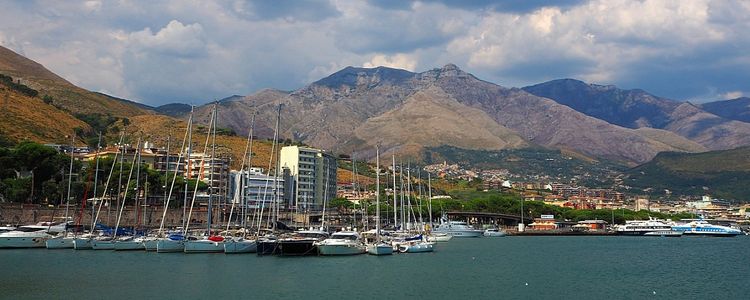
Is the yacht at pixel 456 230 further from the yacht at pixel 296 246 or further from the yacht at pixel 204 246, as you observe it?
the yacht at pixel 204 246

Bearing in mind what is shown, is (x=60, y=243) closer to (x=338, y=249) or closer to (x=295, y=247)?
(x=295, y=247)

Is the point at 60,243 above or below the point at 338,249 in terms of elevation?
above

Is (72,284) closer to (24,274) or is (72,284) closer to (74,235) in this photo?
(24,274)

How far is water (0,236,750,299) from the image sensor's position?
5191 cm

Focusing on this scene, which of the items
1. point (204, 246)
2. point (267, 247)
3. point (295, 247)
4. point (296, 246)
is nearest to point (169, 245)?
point (204, 246)

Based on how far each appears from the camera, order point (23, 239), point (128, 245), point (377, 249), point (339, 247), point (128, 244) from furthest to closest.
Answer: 1. point (23, 239)
2. point (128, 244)
3. point (128, 245)
4. point (377, 249)
5. point (339, 247)

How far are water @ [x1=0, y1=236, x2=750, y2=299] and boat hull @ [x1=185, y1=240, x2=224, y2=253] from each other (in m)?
2.12

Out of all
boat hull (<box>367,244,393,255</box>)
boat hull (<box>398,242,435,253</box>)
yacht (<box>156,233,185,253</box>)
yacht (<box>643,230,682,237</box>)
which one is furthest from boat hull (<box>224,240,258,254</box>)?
yacht (<box>643,230,682,237</box>)

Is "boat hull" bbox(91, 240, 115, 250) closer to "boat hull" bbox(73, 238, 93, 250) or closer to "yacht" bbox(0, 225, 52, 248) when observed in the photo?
"boat hull" bbox(73, 238, 93, 250)

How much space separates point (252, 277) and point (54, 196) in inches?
2855

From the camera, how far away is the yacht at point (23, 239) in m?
85.8

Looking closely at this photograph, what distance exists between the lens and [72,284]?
53.5 metres

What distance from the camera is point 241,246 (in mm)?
80750

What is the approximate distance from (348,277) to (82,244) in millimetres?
40954
